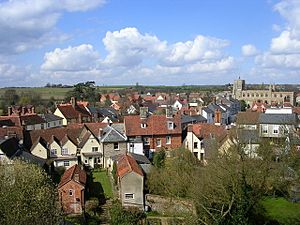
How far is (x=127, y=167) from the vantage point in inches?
1347

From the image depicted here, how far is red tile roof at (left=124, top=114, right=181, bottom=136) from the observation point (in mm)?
47062

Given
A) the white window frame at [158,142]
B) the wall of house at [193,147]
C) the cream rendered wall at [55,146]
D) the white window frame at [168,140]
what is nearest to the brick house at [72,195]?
the cream rendered wall at [55,146]

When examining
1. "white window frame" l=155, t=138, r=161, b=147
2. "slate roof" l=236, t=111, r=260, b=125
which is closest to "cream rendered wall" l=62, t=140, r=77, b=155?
"white window frame" l=155, t=138, r=161, b=147

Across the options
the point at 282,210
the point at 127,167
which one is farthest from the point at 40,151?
the point at 282,210

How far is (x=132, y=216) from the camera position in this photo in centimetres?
3002

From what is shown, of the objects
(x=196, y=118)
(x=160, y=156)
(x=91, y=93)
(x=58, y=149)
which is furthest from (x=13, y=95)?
(x=160, y=156)

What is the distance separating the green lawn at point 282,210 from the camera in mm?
30994

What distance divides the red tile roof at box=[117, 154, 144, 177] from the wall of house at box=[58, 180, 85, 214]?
3863 mm

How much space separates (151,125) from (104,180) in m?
11.3

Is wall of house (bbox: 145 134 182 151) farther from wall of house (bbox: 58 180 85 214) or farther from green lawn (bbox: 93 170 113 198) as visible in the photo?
wall of house (bbox: 58 180 85 214)

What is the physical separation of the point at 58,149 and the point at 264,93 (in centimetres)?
9943

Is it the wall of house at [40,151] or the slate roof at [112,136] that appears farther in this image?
the slate roof at [112,136]

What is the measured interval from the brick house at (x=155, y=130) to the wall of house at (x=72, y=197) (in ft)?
47.5

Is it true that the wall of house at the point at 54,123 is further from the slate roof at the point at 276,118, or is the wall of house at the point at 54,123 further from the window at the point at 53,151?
the slate roof at the point at 276,118
